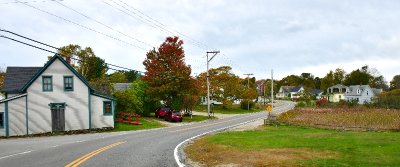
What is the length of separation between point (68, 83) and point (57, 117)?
3.33 m

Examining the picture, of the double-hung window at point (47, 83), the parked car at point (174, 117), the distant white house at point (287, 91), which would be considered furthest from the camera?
the distant white house at point (287, 91)

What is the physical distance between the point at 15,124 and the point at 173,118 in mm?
19868

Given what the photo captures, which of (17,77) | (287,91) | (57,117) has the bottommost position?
Result: (57,117)

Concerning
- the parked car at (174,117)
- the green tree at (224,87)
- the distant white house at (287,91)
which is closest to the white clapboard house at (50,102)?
the parked car at (174,117)

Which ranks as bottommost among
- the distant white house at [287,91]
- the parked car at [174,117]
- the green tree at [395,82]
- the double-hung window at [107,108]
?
the parked car at [174,117]

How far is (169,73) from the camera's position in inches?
2267

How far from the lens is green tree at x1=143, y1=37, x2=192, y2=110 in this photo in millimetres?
57344

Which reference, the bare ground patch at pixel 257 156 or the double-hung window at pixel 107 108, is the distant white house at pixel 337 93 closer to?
the double-hung window at pixel 107 108

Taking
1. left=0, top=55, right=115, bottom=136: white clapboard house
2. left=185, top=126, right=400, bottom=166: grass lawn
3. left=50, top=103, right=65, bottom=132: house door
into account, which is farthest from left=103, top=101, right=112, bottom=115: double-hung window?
left=185, top=126, right=400, bottom=166: grass lawn

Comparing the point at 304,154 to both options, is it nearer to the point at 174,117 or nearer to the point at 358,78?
the point at 174,117

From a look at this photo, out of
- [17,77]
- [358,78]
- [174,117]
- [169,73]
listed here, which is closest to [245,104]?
[169,73]

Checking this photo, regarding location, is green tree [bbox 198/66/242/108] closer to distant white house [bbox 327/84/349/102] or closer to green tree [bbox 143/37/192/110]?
green tree [bbox 143/37/192/110]

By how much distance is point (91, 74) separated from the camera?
9062 cm

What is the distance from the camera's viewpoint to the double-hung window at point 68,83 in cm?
3944
